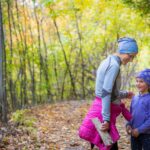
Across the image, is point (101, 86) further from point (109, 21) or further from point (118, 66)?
point (109, 21)

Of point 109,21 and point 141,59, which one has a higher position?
point 109,21

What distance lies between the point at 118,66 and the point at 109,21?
1284cm

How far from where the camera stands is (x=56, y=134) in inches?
297

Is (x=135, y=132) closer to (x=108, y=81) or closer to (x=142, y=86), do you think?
(x=142, y=86)

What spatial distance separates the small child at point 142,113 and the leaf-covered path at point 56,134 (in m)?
2.27

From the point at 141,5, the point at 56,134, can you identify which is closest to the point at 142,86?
the point at 56,134

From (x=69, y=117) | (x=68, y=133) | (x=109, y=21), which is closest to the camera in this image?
(x=68, y=133)

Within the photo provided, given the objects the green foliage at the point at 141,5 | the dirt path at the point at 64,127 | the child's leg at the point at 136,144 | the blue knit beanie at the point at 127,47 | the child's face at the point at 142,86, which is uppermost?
the green foliage at the point at 141,5

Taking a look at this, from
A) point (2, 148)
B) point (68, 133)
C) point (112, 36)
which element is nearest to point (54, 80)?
point (112, 36)

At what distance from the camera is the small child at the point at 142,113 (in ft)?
13.4

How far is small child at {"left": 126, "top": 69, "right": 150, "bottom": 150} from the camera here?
13.4ft

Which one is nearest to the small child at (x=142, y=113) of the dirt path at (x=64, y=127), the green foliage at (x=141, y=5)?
the dirt path at (x=64, y=127)

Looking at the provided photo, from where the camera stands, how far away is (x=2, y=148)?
591 centimetres

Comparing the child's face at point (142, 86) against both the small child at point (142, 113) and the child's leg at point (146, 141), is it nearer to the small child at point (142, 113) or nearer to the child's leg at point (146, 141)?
the small child at point (142, 113)
